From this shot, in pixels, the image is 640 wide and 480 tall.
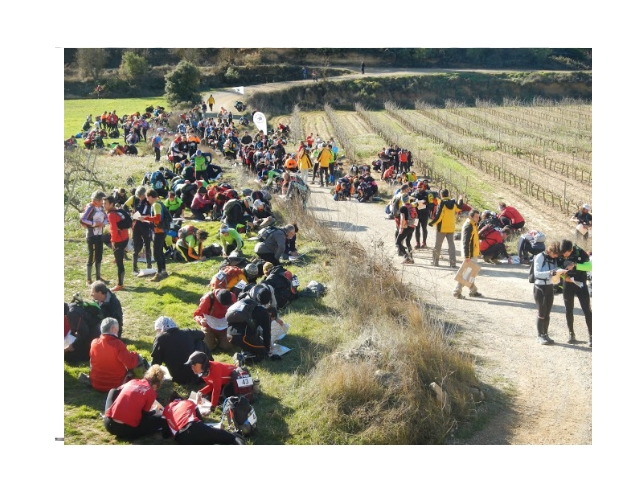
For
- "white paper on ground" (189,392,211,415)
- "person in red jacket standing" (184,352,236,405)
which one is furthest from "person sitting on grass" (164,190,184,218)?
"white paper on ground" (189,392,211,415)

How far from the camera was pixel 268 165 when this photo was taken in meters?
22.2

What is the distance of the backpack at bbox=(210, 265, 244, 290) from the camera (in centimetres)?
1002

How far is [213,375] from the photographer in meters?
7.88

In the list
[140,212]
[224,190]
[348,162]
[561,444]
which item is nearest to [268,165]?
[224,190]

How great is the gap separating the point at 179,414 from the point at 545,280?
550 cm

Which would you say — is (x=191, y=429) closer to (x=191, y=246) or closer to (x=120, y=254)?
(x=120, y=254)

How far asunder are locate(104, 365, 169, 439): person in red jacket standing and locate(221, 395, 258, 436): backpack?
0.68 meters

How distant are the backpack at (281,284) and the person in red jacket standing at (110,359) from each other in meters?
3.32

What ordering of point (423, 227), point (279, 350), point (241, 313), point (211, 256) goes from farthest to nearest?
1. point (423, 227)
2. point (211, 256)
3. point (279, 350)
4. point (241, 313)

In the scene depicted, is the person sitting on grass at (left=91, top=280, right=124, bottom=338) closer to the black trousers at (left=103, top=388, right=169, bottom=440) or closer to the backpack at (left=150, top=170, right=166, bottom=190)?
the black trousers at (left=103, top=388, right=169, bottom=440)

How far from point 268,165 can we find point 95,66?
37.8ft

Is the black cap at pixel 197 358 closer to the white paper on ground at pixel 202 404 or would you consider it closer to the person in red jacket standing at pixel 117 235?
the white paper on ground at pixel 202 404

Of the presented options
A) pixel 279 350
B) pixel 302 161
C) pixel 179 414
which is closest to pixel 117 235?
pixel 279 350

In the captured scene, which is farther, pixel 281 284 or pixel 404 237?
pixel 404 237
